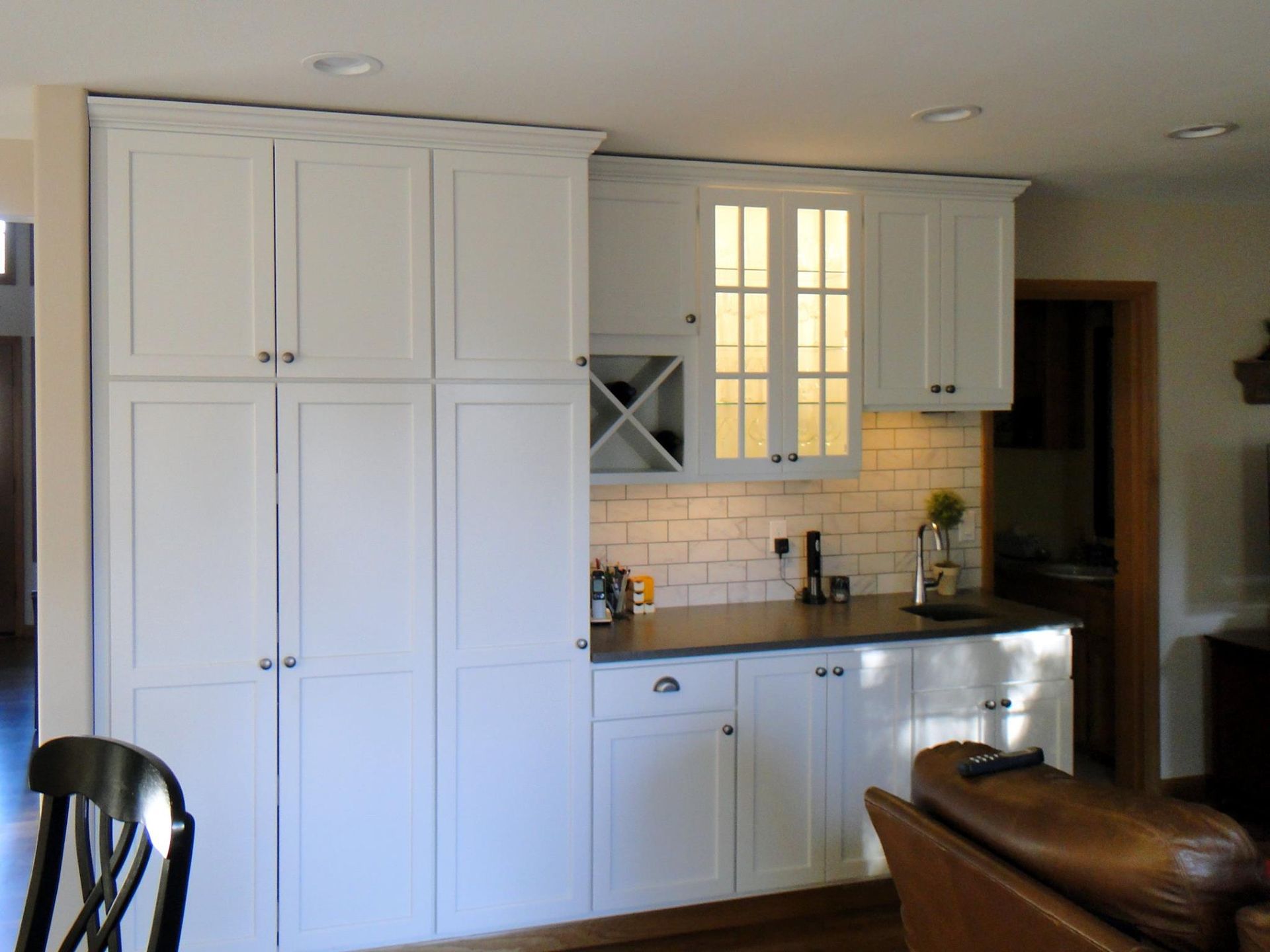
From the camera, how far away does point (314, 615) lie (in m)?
3.07

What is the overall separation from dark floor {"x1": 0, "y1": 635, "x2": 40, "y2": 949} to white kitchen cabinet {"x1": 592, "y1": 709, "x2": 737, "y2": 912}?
1.60 meters

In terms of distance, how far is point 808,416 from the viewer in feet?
12.5

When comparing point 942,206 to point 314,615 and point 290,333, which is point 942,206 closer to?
point 290,333

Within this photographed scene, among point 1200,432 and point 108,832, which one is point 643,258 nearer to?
point 108,832

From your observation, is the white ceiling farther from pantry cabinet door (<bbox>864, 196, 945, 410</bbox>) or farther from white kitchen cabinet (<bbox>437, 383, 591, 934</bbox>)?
white kitchen cabinet (<bbox>437, 383, 591, 934</bbox>)

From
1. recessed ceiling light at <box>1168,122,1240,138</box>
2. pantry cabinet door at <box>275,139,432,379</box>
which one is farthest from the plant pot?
pantry cabinet door at <box>275,139,432,379</box>

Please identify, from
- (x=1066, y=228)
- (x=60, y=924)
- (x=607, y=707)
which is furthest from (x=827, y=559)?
(x=60, y=924)

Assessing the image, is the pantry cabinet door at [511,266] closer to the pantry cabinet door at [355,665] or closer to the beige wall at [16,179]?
the pantry cabinet door at [355,665]

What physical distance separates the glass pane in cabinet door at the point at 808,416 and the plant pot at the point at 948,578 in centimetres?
83

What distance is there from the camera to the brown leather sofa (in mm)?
1640

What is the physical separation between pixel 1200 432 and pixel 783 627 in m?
2.24

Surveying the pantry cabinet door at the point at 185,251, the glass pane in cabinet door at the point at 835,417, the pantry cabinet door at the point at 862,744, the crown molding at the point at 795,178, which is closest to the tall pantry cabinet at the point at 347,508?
the pantry cabinet door at the point at 185,251

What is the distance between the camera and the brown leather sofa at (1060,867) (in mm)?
1640

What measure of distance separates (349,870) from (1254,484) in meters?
3.97
